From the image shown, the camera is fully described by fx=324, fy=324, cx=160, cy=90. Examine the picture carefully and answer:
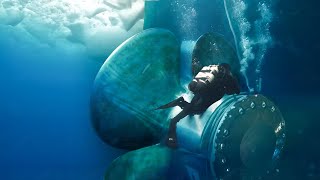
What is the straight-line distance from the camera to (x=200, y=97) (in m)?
2.74

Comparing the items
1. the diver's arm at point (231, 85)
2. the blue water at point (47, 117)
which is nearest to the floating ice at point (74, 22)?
the blue water at point (47, 117)

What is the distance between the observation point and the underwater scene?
2.79 m

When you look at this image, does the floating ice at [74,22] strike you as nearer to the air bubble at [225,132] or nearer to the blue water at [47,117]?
the blue water at [47,117]

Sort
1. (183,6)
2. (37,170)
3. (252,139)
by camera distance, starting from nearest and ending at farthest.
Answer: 1. (252,139)
2. (37,170)
3. (183,6)

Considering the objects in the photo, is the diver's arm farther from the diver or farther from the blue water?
the blue water

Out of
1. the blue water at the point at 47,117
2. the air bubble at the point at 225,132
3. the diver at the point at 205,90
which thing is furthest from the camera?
the blue water at the point at 47,117

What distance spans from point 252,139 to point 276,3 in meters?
1.25

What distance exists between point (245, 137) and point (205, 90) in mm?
506

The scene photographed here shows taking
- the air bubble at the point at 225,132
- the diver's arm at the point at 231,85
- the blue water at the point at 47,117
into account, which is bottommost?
the blue water at the point at 47,117

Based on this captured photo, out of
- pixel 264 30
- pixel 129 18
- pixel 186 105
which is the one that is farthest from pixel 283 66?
pixel 129 18

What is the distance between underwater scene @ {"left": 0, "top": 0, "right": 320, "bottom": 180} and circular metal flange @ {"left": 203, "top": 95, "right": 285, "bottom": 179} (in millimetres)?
14

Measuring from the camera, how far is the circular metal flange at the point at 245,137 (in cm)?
253

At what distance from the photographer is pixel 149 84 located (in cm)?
290

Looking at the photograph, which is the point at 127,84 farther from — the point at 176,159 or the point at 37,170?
the point at 37,170
